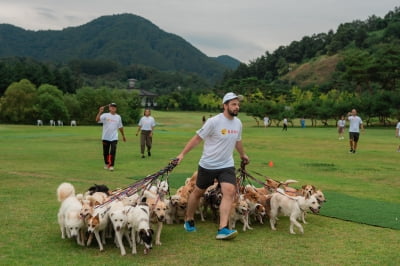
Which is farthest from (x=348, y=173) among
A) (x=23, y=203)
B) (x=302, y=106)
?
(x=302, y=106)

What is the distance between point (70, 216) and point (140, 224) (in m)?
1.25

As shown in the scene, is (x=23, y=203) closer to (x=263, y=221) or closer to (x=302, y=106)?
(x=263, y=221)

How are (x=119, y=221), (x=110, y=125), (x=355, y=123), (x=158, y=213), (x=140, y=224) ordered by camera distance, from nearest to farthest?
(x=140, y=224)
(x=119, y=221)
(x=158, y=213)
(x=110, y=125)
(x=355, y=123)

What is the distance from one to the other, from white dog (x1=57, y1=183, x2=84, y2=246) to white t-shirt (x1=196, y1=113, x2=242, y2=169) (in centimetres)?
236

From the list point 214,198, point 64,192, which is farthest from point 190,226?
point 64,192

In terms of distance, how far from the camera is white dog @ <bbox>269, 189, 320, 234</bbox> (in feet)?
27.1

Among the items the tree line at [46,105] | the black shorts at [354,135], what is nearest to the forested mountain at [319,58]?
the tree line at [46,105]

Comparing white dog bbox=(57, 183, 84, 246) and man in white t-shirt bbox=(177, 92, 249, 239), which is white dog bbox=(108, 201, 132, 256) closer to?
white dog bbox=(57, 183, 84, 246)

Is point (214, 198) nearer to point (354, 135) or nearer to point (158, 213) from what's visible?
point (158, 213)

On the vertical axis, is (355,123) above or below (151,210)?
above

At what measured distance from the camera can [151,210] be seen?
7621 millimetres

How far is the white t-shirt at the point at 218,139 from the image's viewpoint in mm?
7953

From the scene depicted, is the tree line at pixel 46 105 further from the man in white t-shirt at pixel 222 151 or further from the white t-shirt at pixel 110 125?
the man in white t-shirt at pixel 222 151

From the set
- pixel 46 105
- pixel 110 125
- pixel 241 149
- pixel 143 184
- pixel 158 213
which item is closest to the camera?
pixel 158 213
